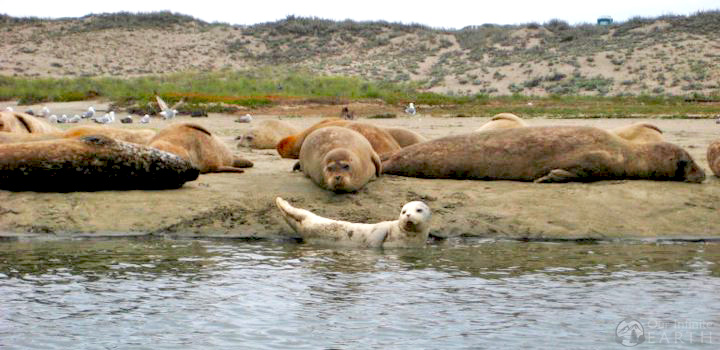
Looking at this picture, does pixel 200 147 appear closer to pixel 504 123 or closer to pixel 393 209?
pixel 393 209

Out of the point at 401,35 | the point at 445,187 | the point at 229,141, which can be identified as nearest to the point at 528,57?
the point at 401,35

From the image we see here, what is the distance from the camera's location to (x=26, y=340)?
19.4ft

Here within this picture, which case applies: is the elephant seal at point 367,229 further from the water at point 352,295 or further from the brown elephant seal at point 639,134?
the brown elephant seal at point 639,134

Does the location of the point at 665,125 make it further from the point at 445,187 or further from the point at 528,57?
the point at 528,57

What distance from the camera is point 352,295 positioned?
7.11m

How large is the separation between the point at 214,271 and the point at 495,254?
90.1 inches

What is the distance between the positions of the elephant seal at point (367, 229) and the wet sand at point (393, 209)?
228mm

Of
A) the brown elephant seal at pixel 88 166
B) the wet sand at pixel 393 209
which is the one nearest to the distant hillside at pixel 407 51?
the wet sand at pixel 393 209

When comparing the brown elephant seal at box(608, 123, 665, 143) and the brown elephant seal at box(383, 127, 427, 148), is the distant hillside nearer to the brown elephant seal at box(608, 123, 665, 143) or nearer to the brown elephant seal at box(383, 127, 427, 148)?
the brown elephant seal at box(608, 123, 665, 143)

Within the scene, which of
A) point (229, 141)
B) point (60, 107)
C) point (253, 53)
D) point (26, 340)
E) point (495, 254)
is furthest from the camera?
point (253, 53)

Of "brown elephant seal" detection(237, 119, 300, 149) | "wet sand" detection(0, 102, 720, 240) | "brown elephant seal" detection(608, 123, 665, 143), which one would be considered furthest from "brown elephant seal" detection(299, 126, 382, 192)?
"brown elephant seal" detection(237, 119, 300, 149)

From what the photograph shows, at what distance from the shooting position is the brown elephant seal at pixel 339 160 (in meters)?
10.1

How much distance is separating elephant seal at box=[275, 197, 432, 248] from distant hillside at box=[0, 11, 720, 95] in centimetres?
2658

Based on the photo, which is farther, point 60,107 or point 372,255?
point 60,107
